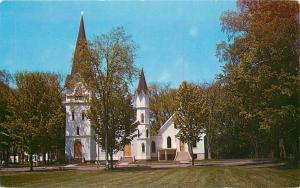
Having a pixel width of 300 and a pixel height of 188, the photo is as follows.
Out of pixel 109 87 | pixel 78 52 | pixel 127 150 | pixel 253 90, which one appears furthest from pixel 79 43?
pixel 127 150

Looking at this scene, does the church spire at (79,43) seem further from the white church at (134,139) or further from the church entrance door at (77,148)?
the church entrance door at (77,148)

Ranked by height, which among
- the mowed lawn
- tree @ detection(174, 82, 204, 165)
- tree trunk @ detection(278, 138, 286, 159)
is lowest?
the mowed lawn

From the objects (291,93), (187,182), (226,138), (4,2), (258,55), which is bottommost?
(187,182)

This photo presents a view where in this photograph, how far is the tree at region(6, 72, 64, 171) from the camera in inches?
742

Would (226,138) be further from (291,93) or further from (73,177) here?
(73,177)

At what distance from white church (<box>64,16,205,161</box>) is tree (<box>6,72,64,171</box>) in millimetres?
860

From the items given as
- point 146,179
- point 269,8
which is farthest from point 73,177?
point 269,8

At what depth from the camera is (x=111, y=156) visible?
55.4 ft

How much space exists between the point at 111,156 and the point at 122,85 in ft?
8.60

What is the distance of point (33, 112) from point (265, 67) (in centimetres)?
1055

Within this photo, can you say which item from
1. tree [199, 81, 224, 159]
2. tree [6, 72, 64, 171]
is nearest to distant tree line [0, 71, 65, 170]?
tree [6, 72, 64, 171]

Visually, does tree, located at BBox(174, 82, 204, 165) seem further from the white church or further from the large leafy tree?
the large leafy tree

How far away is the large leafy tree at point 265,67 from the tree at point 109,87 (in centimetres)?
337

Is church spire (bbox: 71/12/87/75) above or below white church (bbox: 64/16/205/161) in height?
above
